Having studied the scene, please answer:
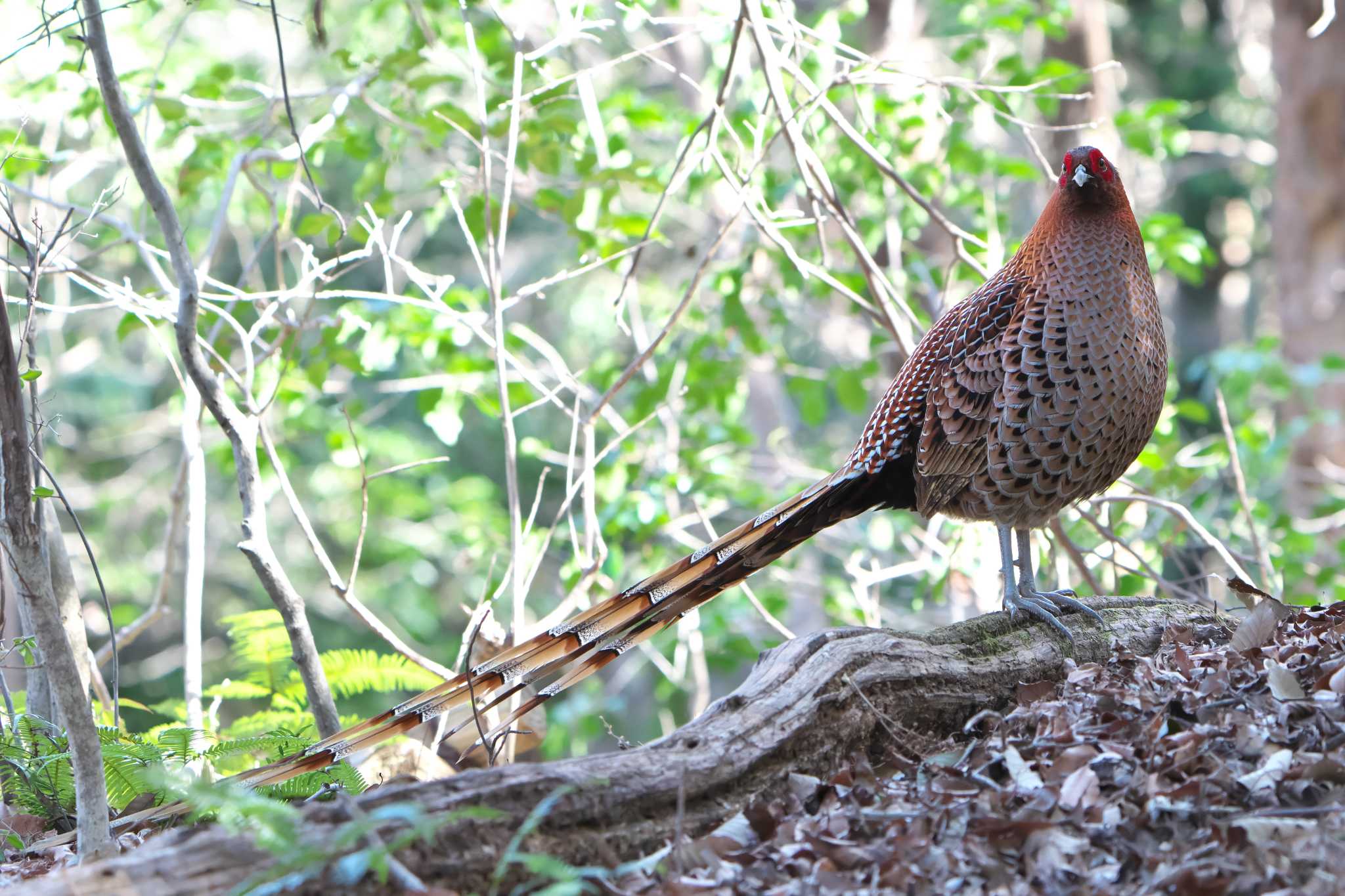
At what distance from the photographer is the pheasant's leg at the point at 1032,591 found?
3967 mm

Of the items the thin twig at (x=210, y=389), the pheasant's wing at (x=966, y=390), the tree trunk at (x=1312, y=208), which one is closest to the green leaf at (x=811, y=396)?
the pheasant's wing at (x=966, y=390)

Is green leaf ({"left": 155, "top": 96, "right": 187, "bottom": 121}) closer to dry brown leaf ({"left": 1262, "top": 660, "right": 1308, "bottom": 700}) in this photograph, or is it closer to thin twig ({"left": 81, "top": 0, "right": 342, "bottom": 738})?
thin twig ({"left": 81, "top": 0, "right": 342, "bottom": 738})

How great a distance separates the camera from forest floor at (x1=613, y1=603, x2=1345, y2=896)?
7.63 ft

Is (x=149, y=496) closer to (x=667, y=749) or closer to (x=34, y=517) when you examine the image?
(x=34, y=517)

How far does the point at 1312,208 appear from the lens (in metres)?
10.5

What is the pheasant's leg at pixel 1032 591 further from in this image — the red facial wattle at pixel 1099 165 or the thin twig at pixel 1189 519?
the red facial wattle at pixel 1099 165

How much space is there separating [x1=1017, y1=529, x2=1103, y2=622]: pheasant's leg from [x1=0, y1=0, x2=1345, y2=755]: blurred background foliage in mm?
676

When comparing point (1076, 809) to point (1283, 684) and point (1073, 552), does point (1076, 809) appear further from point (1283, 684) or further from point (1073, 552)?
point (1073, 552)

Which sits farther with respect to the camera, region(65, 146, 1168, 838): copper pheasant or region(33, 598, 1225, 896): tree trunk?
region(65, 146, 1168, 838): copper pheasant

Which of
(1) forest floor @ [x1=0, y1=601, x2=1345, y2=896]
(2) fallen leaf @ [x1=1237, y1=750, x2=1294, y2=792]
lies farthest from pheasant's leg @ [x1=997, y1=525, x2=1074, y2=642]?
(2) fallen leaf @ [x1=1237, y1=750, x2=1294, y2=792]

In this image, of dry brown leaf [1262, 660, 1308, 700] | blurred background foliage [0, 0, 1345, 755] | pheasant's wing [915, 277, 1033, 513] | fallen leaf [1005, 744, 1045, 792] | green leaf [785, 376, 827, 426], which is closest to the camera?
fallen leaf [1005, 744, 1045, 792]

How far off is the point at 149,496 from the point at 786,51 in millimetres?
12221

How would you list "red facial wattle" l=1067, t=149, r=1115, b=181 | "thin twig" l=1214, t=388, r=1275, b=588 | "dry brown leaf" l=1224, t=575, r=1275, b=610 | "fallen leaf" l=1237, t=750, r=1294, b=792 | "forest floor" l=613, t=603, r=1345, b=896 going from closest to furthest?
"forest floor" l=613, t=603, r=1345, b=896 → "fallen leaf" l=1237, t=750, r=1294, b=792 → "dry brown leaf" l=1224, t=575, r=1275, b=610 → "red facial wattle" l=1067, t=149, r=1115, b=181 → "thin twig" l=1214, t=388, r=1275, b=588

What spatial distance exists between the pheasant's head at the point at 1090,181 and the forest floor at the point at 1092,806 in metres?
1.80
